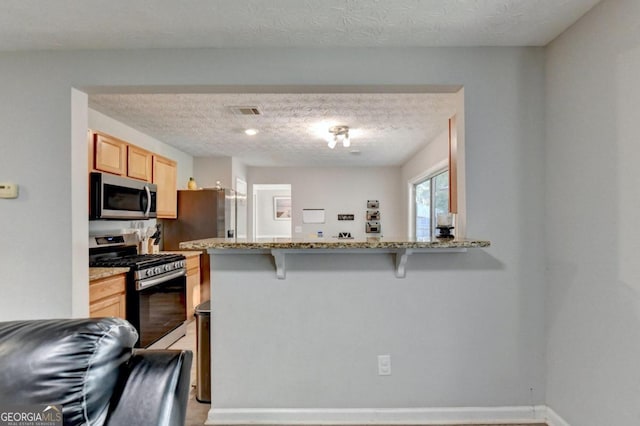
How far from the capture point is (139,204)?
3400mm

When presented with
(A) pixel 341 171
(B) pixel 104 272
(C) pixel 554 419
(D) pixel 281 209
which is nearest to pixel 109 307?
(B) pixel 104 272

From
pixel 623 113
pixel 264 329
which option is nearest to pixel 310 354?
pixel 264 329

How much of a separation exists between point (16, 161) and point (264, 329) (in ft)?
5.93

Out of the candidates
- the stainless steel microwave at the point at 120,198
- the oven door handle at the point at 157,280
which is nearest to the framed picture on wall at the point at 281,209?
the stainless steel microwave at the point at 120,198

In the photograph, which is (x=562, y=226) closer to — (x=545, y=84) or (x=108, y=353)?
(x=545, y=84)

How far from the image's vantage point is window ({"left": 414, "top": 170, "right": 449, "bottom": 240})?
15.2ft

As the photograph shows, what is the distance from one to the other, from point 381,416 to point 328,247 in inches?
43.6

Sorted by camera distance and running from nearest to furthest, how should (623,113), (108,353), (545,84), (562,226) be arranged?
(108,353) < (623,113) < (562,226) < (545,84)

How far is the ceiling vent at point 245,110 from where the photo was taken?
10.1ft

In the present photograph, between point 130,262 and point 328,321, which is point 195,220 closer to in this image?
point 130,262

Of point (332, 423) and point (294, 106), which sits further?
point (294, 106)

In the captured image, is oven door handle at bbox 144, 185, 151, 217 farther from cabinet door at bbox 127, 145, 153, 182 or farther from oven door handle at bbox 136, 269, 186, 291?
oven door handle at bbox 136, 269, 186, 291

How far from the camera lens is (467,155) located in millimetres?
2023

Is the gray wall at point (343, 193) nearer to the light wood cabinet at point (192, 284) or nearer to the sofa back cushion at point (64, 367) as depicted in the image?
the light wood cabinet at point (192, 284)
